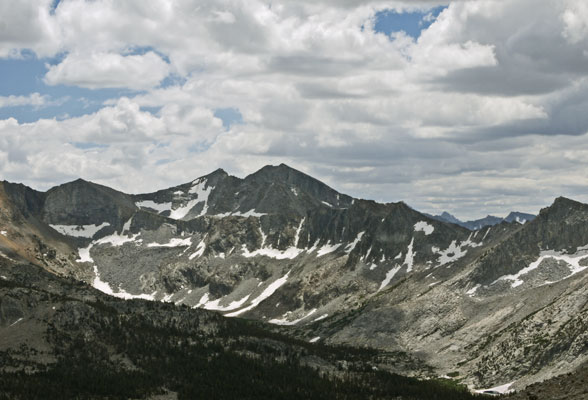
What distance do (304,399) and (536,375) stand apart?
61.7 m

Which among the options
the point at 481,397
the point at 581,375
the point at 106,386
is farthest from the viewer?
the point at 106,386

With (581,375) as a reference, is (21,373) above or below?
below

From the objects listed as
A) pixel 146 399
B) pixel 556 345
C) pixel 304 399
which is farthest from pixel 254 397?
pixel 556 345

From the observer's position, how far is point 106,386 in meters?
196

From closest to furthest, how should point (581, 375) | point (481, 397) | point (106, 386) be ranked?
point (581, 375) < point (481, 397) < point (106, 386)

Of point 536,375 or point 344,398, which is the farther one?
point 344,398

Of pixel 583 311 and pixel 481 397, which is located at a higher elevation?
pixel 583 311

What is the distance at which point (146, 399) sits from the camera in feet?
630

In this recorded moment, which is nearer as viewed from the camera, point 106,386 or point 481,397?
point 481,397

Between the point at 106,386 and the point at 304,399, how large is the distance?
2136 inches

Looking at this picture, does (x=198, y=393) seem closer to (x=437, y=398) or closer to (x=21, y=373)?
(x=21, y=373)

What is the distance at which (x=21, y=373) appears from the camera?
19738 centimetres

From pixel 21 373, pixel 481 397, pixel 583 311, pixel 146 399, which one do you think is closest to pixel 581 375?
pixel 481 397

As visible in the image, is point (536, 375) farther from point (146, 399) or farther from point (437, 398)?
point (146, 399)
